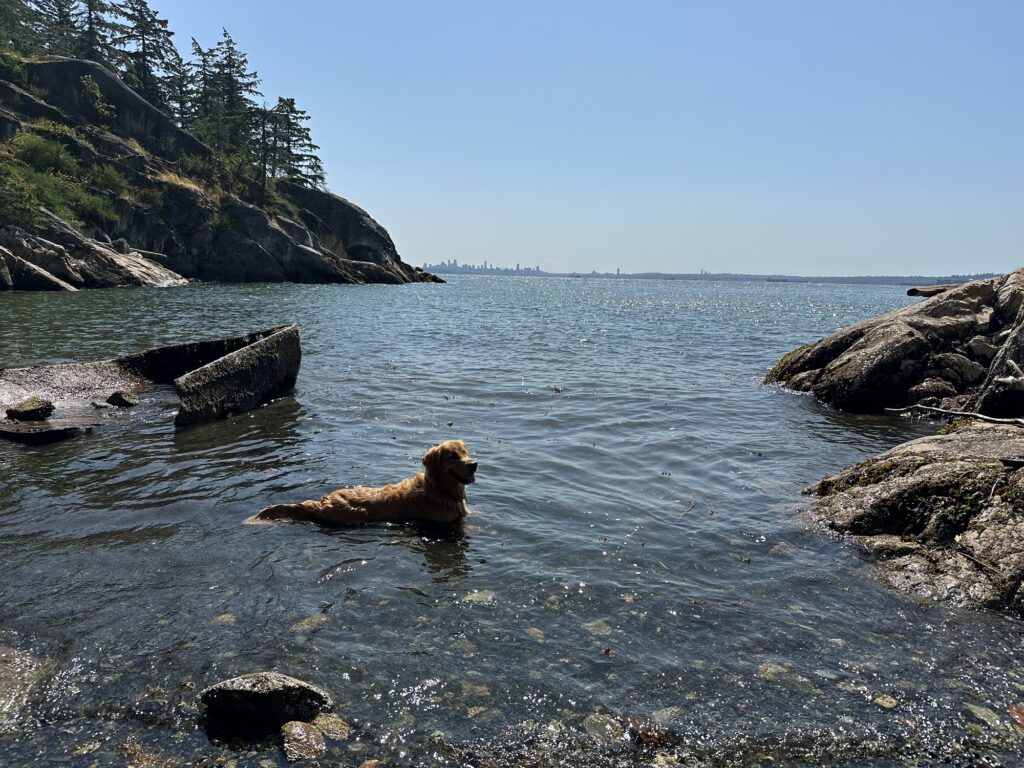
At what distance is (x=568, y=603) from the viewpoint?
5.98 meters

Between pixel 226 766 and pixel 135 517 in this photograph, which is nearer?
pixel 226 766

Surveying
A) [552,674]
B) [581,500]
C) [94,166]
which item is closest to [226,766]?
[552,674]

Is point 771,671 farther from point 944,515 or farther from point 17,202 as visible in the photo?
point 17,202

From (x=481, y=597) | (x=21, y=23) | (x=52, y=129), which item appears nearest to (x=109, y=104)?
(x=52, y=129)

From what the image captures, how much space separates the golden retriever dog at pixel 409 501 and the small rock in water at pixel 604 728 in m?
3.72

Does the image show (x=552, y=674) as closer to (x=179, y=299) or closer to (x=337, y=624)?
(x=337, y=624)

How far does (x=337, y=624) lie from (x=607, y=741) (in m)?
2.51

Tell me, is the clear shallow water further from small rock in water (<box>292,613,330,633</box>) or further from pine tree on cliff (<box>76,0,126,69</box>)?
pine tree on cliff (<box>76,0,126,69</box>)

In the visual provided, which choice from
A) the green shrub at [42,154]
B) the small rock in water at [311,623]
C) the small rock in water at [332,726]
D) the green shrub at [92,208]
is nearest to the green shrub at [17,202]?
the green shrub at [92,208]

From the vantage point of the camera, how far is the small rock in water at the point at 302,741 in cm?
393

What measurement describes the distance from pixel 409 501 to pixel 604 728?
423 cm

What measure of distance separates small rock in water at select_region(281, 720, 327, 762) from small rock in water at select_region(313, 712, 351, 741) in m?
0.05

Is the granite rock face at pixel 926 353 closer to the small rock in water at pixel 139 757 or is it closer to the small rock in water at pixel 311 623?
the small rock in water at pixel 311 623

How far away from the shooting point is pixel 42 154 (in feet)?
190
